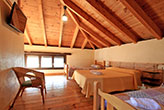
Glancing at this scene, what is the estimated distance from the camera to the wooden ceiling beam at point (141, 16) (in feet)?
5.85

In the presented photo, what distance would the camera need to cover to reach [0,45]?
58.3 inches

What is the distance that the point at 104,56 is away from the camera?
505cm

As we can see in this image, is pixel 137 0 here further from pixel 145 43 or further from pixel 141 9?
pixel 145 43

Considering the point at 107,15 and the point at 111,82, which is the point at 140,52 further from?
the point at 107,15

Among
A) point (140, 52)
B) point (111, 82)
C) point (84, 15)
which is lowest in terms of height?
point (111, 82)

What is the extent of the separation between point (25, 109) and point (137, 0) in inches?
144

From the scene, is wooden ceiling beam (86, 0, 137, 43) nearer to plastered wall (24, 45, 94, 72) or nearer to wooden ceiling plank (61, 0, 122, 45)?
wooden ceiling plank (61, 0, 122, 45)

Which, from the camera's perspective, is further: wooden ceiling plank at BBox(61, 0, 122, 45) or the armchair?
wooden ceiling plank at BBox(61, 0, 122, 45)

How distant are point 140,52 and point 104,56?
2.22 meters

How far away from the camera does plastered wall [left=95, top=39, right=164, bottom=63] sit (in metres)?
2.47

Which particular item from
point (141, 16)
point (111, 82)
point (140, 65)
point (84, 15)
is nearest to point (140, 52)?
point (140, 65)

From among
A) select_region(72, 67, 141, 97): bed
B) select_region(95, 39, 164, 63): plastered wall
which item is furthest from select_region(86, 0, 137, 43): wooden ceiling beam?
select_region(72, 67, 141, 97): bed

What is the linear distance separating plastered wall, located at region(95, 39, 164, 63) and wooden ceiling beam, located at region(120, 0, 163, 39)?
0.37 m

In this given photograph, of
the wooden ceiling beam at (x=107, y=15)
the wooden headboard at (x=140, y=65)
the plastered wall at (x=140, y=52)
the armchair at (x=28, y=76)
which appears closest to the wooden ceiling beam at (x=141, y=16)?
the plastered wall at (x=140, y=52)
